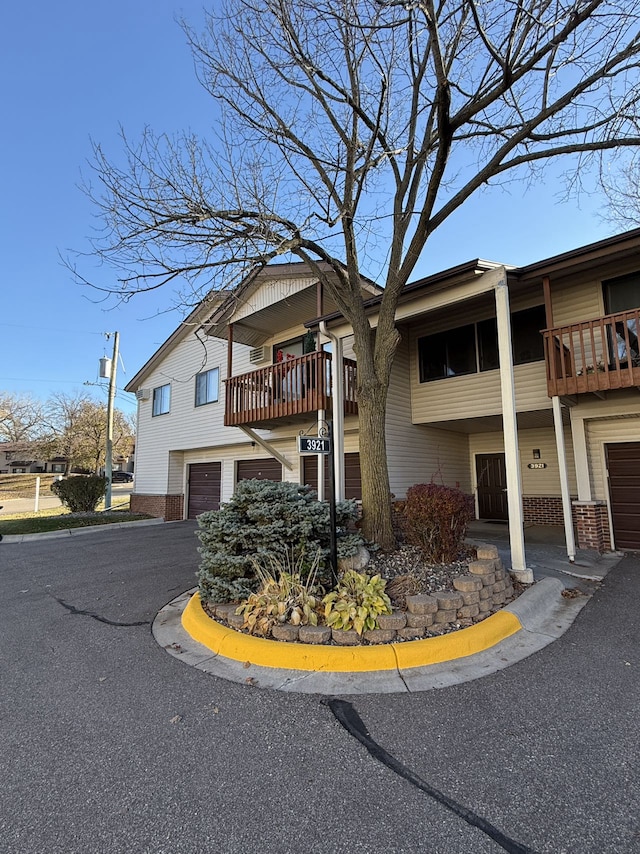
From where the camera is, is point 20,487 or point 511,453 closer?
point 511,453

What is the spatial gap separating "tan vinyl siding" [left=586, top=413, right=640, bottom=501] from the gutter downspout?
4.67 metres

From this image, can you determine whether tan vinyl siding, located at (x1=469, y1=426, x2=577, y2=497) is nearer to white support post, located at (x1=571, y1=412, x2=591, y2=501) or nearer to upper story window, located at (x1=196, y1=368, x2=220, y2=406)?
white support post, located at (x1=571, y1=412, x2=591, y2=501)

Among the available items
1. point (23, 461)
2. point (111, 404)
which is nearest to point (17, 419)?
point (23, 461)

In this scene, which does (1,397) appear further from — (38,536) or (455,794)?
(455,794)

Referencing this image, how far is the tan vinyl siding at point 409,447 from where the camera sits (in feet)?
31.0

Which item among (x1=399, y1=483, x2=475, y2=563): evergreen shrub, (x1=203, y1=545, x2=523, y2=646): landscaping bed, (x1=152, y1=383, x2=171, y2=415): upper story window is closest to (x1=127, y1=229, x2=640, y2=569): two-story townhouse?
(x1=399, y1=483, x2=475, y2=563): evergreen shrub

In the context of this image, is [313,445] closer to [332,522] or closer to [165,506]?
[332,522]

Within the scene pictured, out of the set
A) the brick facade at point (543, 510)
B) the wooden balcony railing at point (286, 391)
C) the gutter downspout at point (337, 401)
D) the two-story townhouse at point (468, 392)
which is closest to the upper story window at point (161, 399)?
the two-story townhouse at point (468, 392)

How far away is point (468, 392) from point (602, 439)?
2.70 meters

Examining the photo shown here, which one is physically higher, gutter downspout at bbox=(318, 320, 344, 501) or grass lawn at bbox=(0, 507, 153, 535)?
gutter downspout at bbox=(318, 320, 344, 501)

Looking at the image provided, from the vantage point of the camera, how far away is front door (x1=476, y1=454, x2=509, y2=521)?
11.0 metres

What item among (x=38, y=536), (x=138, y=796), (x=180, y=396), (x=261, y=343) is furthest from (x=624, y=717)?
(x=180, y=396)

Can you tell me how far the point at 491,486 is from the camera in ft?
37.1

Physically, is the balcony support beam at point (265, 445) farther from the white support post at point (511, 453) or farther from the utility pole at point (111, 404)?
the utility pole at point (111, 404)
